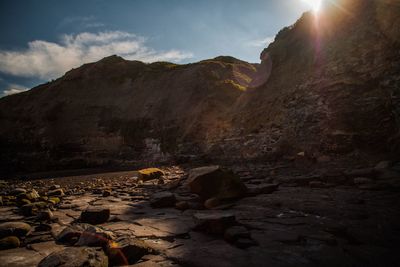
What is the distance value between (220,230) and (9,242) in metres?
2.70

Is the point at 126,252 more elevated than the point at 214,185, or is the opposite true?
the point at 214,185

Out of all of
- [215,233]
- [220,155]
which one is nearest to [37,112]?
[220,155]

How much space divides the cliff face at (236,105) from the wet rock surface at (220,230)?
5825 millimetres

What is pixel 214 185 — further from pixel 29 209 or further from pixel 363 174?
pixel 363 174

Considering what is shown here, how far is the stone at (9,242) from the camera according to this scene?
303 centimetres

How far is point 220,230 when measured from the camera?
345cm

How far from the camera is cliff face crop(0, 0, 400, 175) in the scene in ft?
35.1

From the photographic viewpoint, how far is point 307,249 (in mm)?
2900

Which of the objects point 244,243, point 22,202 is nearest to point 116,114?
point 22,202

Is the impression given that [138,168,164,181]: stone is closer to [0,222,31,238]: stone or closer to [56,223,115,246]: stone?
[0,222,31,238]: stone

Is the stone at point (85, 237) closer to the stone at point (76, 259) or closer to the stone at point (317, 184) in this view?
the stone at point (76, 259)

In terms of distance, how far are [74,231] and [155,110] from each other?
23.2 meters

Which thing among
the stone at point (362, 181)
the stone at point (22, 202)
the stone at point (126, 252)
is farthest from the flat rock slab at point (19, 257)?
the stone at point (362, 181)

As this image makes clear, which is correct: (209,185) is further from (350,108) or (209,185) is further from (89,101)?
(89,101)
